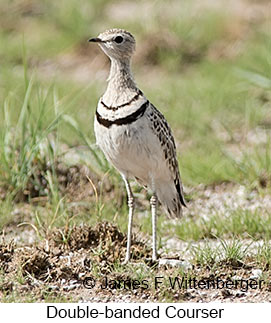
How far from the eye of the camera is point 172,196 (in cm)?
516

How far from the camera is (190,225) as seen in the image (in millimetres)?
5594

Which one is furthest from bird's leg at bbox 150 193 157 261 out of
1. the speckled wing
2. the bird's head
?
the bird's head

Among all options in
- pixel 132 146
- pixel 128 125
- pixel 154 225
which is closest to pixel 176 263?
pixel 154 225

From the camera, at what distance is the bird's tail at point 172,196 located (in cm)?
511

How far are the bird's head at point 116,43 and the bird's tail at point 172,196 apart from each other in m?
0.94

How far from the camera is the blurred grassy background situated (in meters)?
6.13

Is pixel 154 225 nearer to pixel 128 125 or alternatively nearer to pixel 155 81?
pixel 128 125

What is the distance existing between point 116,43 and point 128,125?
510 millimetres

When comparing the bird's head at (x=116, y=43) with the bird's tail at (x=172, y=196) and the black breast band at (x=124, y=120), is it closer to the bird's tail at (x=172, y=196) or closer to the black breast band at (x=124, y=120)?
the black breast band at (x=124, y=120)

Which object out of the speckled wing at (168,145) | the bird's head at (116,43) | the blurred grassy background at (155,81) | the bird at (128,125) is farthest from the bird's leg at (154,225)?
the blurred grassy background at (155,81)

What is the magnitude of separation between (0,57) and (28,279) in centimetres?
529

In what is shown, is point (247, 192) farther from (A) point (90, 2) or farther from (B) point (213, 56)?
(A) point (90, 2)

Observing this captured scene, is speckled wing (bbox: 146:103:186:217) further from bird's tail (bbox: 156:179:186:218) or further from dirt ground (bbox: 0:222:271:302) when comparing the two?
dirt ground (bbox: 0:222:271:302)

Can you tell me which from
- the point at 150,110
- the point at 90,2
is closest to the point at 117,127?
the point at 150,110
